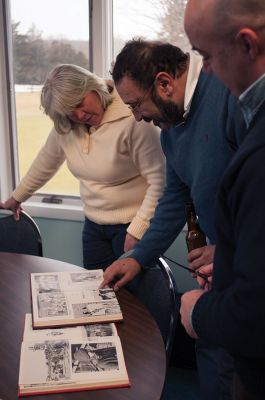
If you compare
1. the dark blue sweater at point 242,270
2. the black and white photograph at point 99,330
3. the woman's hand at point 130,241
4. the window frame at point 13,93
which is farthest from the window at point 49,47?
the dark blue sweater at point 242,270

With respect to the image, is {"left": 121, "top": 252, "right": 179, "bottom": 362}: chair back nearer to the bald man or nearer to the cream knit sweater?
the cream knit sweater

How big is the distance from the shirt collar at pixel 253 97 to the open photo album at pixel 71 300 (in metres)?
0.75

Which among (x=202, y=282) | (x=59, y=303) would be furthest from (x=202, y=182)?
(x=59, y=303)

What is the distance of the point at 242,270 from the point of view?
79cm

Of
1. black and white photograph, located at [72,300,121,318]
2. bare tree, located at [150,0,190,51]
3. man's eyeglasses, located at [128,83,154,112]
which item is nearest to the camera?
black and white photograph, located at [72,300,121,318]

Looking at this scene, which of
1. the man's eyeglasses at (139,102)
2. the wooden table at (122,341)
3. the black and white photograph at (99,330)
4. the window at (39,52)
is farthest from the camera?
the window at (39,52)

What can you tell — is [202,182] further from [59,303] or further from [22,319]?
[22,319]

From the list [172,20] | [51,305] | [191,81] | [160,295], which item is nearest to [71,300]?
[51,305]

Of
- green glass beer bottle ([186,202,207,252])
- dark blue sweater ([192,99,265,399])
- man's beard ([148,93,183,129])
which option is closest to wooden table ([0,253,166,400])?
dark blue sweater ([192,99,265,399])

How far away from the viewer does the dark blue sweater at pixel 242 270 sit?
2.46 feet

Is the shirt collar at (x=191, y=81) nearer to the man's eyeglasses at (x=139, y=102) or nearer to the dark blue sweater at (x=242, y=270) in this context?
the man's eyeglasses at (x=139, y=102)

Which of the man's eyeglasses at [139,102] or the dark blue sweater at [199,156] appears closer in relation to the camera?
the dark blue sweater at [199,156]

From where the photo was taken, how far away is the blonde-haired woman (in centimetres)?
188

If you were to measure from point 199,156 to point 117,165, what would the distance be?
64 cm
